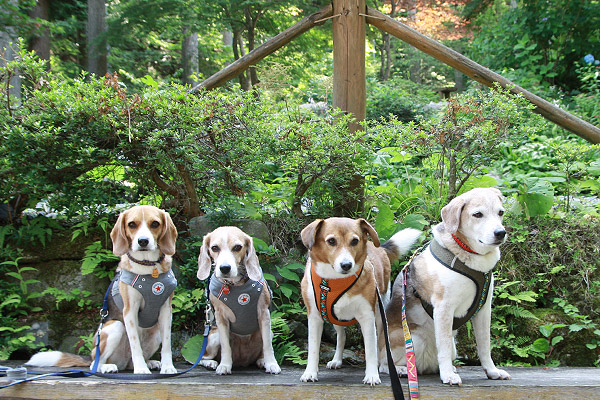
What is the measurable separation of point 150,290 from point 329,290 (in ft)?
4.83

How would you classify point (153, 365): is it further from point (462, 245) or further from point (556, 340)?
point (556, 340)

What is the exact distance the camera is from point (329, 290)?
3.69m

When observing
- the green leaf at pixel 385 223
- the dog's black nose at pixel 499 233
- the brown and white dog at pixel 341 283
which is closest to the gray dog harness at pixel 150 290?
the brown and white dog at pixel 341 283

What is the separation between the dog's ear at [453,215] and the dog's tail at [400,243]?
0.90 m

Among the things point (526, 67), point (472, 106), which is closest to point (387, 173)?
point (472, 106)

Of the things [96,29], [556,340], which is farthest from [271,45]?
[96,29]

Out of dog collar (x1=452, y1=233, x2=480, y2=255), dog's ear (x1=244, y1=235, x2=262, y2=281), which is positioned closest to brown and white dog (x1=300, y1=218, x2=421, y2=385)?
dog's ear (x1=244, y1=235, x2=262, y2=281)

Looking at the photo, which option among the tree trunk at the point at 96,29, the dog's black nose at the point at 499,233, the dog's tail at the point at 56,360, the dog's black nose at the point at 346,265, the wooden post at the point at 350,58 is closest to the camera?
the dog's black nose at the point at 499,233

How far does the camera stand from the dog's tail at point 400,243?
454 centimetres

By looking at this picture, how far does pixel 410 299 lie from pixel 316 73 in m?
11.5

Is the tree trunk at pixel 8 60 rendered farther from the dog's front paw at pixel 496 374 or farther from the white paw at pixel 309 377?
the dog's front paw at pixel 496 374

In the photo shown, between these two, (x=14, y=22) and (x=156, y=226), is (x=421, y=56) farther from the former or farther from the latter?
(x=156, y=226)

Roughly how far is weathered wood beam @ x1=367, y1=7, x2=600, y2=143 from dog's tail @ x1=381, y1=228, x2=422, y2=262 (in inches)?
104

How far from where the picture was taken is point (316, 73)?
14.5m
